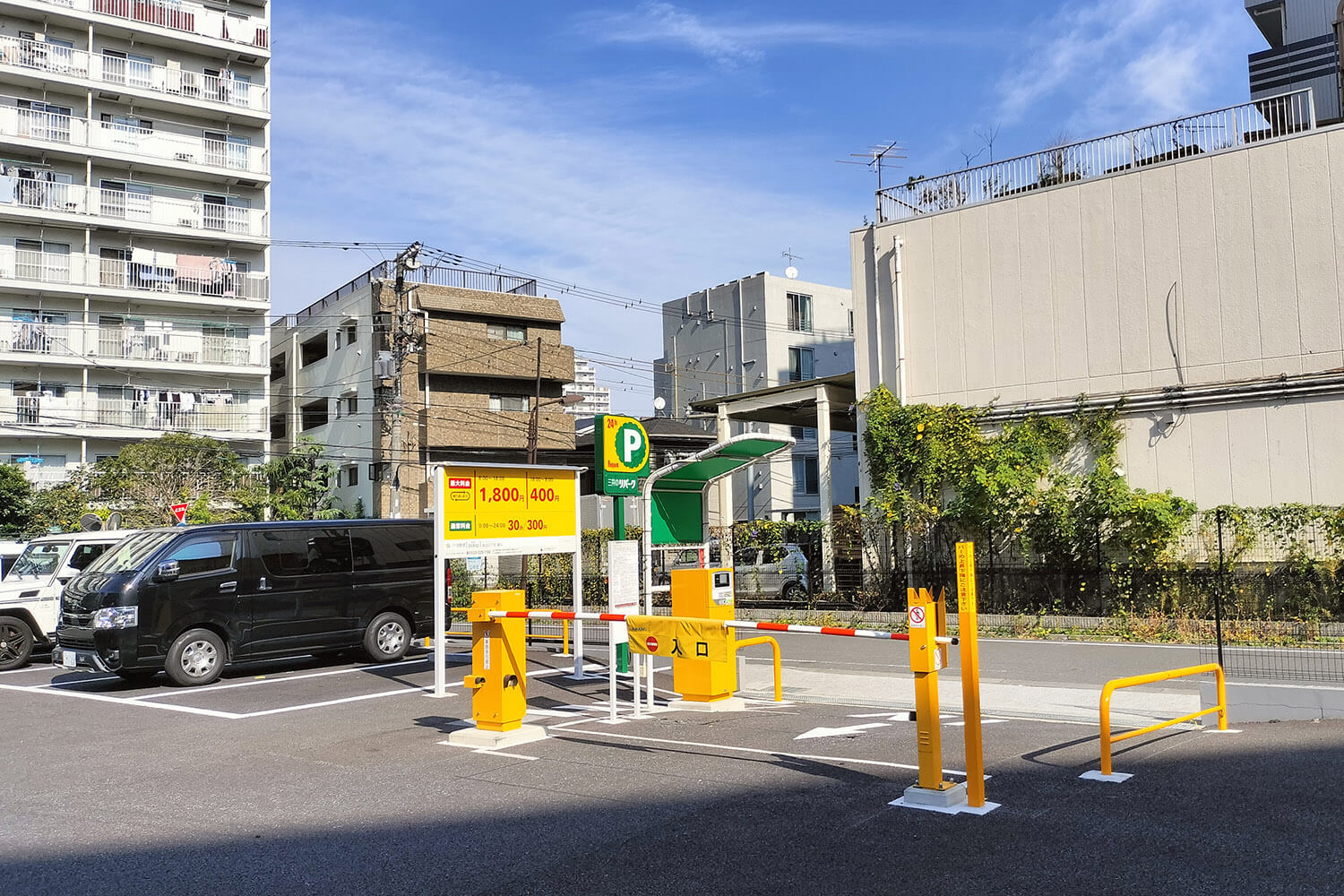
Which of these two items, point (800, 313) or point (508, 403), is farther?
point (800, 313)

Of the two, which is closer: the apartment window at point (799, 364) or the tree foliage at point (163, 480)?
the tree foliage at point (163, 480)

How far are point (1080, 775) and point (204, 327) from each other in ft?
131

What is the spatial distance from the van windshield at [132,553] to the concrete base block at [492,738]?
657cm

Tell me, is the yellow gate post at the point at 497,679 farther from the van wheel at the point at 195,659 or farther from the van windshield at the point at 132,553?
the van windshield at the point at 132,553

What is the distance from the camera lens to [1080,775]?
24.1 feet

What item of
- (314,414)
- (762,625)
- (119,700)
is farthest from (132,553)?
(314,414)

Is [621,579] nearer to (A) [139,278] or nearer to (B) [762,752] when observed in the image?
→ (B) [762,752]

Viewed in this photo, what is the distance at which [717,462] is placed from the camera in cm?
1388

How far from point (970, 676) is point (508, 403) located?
39.2 m

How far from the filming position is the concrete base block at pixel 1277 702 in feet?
30.5

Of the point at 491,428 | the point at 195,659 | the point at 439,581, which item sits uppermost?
the point at 491,428

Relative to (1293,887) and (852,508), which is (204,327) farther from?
(1293,887)

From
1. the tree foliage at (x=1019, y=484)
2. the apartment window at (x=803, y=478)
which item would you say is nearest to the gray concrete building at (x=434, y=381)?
the apartment window at (x=803, y=478)

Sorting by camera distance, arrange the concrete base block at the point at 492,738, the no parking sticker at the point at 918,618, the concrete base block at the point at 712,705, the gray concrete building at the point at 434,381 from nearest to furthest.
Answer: the no parking sticker at the point at 918,618 → the concrete base block at the point at 492,738 → the concrete base block at the point at 712,705 → the gray concrete building at the point at 434,381
